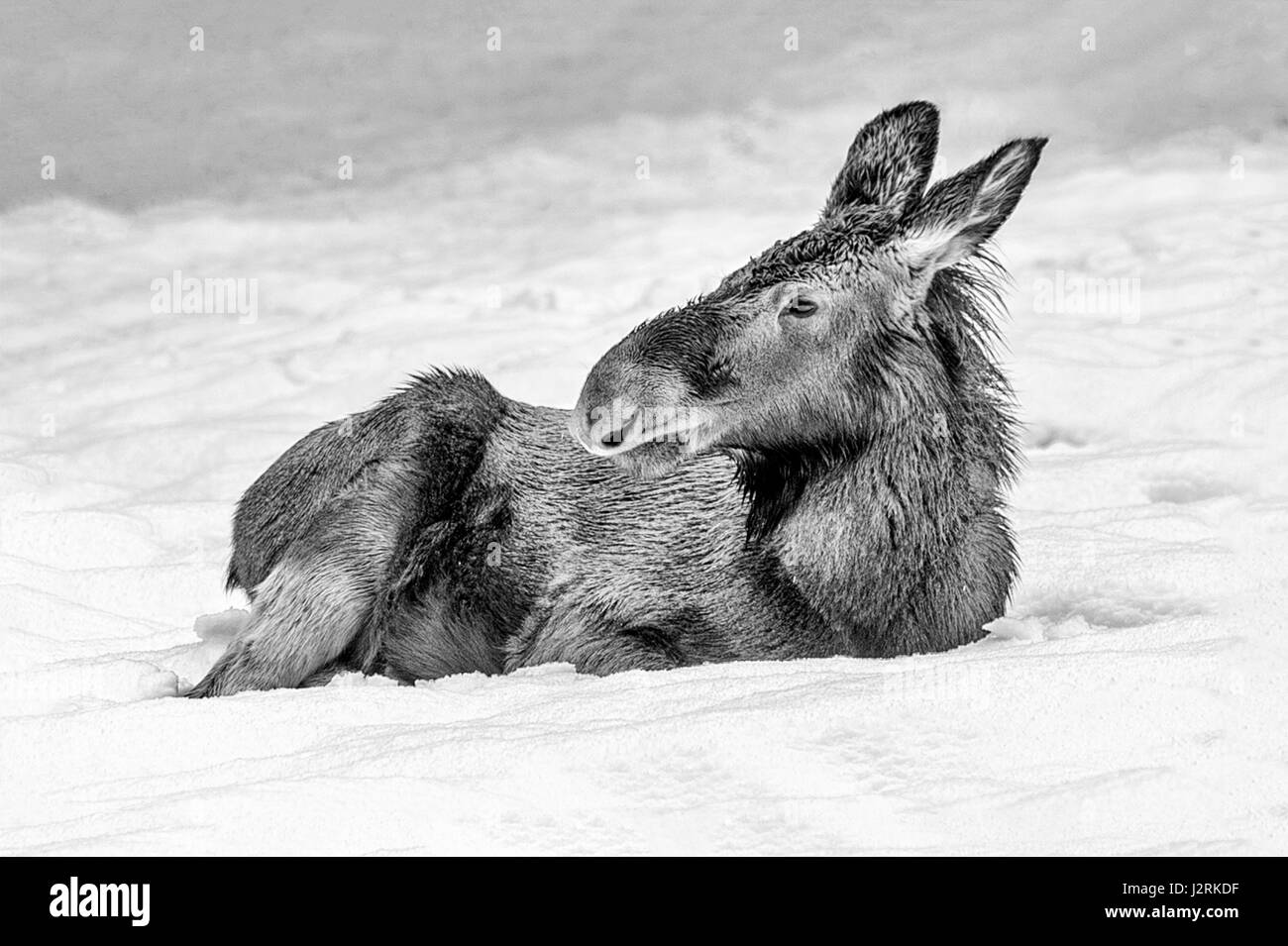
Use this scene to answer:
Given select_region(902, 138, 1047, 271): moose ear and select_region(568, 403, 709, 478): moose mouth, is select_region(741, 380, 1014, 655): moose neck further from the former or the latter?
select_region(902, 138, 1047, 271): moose ear

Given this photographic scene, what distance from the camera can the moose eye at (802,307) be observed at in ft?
17.2

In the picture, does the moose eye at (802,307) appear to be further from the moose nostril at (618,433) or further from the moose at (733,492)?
the moose nostril at (618,433)

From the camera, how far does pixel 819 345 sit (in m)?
5.25

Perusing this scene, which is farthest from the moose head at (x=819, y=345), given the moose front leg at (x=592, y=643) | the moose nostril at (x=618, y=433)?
the moose front leg at (x=592, y=643)

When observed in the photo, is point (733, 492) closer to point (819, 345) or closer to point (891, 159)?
point (819, 345)

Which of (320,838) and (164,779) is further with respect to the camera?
(164,779)

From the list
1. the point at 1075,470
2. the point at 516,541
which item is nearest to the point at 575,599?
the point at 516,541

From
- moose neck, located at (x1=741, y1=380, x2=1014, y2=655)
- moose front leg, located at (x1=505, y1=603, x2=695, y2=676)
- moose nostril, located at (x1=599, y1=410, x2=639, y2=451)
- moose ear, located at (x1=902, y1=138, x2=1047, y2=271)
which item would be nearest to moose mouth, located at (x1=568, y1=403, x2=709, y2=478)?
moose nostril, located at (x1=599, y1=410, x2=639, y2=451)

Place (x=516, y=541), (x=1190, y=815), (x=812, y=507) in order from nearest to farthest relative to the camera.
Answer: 1. (x=1190, y=815)
2. (x=812, y=507)
3. (x=516, y=541)

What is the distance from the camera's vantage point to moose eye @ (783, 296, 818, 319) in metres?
5.25

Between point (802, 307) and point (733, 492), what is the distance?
0.89 metres

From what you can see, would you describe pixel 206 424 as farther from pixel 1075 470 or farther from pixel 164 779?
pixel 164 779

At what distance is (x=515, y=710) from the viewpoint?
4.69 metres

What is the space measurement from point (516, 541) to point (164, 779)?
6.24 feet
